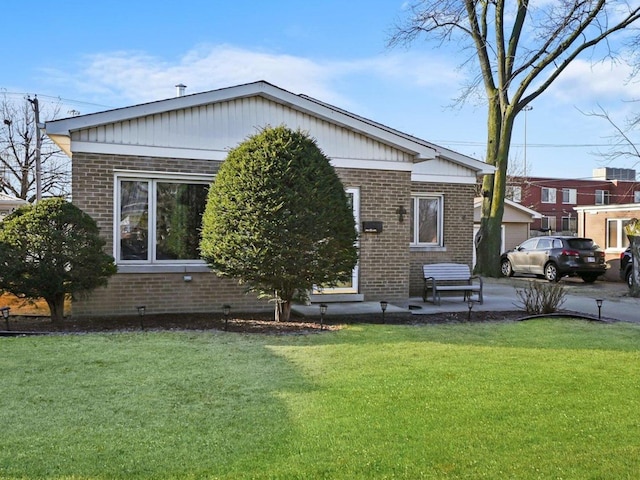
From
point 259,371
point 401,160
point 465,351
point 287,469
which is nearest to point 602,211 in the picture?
point 401,160

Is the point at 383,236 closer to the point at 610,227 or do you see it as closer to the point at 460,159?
the point at 460,159

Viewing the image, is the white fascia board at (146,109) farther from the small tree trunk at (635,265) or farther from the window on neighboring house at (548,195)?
the window on neighboring house at (548,195)

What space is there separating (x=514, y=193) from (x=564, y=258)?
96.8ft

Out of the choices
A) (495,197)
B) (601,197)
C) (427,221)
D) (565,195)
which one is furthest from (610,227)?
(601,197)

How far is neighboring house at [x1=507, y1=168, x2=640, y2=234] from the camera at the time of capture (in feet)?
171

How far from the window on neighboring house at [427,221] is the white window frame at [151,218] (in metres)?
6.12

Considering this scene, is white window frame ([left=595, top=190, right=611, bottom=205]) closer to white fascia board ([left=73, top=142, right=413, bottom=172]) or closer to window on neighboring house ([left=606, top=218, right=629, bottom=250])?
window on neighboring house ([left=606, top=218, right=629, bottom=250])

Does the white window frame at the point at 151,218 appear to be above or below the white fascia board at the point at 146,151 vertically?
below

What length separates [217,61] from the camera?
13.4 metres

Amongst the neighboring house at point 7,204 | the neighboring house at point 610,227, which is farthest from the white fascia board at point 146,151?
the neighboring house at point 7,204

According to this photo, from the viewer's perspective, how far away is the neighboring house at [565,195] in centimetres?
5219

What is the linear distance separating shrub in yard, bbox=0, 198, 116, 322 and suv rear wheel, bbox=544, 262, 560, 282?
1744 cm

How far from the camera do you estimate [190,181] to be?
35.2 feet

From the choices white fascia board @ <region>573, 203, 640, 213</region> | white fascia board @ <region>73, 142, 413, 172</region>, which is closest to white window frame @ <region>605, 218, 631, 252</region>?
white fascia board @ <region>573, 203, 640, 213</region>
